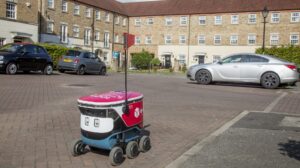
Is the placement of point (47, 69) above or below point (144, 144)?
above

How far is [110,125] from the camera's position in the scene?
16.0 ft

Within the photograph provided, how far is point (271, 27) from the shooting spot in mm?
51531

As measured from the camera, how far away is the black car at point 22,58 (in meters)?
18.7

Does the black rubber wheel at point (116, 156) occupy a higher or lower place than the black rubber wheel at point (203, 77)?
lower

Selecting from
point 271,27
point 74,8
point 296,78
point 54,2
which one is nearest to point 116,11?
point 74,8

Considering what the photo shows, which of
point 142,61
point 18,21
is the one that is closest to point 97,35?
point 142,61

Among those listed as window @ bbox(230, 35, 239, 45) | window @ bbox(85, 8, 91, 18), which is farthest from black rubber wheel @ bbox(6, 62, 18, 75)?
window @ bbox(230, 35, 239, 45)

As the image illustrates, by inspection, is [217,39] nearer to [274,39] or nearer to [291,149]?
[274,39]

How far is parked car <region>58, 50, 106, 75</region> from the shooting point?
23.4 meters

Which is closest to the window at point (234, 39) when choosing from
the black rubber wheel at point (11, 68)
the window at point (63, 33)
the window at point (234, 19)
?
the window at point (234, 19)

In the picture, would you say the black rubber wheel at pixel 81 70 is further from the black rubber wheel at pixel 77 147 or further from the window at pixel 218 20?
the window at pixel 218 20

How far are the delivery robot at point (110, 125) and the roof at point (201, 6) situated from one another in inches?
1966

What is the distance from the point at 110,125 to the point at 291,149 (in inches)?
111

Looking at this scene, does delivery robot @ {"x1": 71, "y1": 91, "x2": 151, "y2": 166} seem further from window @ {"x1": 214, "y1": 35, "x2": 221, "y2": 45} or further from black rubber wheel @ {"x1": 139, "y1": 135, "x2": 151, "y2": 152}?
window @ {"x1": 214, "y1": 35, "x2": 221, "y2": 45}
